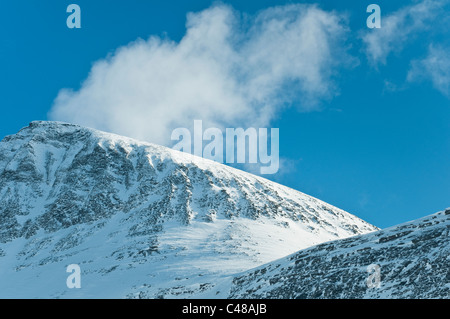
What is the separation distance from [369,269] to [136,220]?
84.4 m

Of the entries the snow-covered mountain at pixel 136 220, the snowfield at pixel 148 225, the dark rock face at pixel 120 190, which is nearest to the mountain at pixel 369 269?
the snowfield at pixel 148 225

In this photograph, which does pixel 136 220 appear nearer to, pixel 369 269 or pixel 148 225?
pixel 148 225

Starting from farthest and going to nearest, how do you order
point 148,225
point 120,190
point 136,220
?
point 120,190 → point 136,220 → point 148,225

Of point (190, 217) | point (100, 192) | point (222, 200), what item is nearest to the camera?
point (190, 217)

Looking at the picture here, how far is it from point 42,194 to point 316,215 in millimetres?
79567

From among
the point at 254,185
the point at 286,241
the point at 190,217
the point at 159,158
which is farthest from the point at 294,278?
the point at 159,158

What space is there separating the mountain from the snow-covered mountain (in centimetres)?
1573

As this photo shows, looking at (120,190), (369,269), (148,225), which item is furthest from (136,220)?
(369,269)

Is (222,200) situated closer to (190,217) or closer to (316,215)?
(190,217)

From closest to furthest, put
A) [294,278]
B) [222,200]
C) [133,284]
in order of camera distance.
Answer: [294,278] < [133,284] < [222,200]

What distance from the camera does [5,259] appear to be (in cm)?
12769

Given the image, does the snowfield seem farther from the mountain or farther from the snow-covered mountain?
the mountain

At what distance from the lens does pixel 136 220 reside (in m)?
136

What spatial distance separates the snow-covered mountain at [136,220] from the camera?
10544 centimetres
